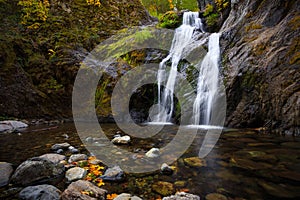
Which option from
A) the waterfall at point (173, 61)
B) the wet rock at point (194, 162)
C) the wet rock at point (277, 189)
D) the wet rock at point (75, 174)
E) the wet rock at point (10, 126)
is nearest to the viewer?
the wet rock at point (277, 189)

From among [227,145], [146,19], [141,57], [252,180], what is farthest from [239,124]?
[146,19]

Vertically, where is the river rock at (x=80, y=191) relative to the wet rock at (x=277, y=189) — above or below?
above

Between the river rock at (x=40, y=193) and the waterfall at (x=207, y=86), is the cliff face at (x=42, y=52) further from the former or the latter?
the river rock at (x=40, y=193)

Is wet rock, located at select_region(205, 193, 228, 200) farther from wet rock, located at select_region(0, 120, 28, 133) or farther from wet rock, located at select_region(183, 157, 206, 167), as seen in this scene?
wet rock, located at select_region(0, 120, 28, 133)

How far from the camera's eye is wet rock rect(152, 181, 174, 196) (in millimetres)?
2192

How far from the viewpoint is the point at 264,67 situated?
5891 mm

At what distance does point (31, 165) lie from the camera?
2.51 m

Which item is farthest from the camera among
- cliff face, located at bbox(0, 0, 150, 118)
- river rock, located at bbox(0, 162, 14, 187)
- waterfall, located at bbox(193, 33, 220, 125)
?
cliff face, located at bbox(0, 0, 150, 118)

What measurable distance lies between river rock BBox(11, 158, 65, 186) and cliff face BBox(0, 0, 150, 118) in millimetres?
7201

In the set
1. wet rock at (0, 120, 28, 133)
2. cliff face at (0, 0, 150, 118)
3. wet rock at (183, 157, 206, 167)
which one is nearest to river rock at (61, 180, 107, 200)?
wet rock at (183, 157, 206, 167)

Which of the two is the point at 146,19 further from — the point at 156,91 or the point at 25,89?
the point at 25,89

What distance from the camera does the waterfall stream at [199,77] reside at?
7012mm

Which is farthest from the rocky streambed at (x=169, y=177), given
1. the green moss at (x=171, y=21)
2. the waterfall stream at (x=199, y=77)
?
the green moss at (x=171, y=21)

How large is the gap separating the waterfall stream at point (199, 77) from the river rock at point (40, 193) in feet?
18.6
